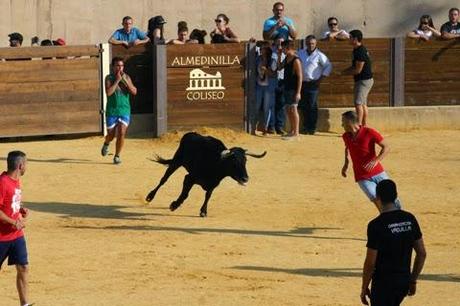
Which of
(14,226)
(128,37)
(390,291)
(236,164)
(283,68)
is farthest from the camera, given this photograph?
(128,37)

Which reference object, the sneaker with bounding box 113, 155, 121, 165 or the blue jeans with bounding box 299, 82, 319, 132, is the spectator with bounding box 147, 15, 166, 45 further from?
the sneaker with bounding box 113, 155, 121, 165

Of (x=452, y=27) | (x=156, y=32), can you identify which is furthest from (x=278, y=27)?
(x=452, y=27)

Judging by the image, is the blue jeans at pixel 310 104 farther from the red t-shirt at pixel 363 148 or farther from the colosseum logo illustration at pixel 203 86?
the red t-shirt at pixel 363 148

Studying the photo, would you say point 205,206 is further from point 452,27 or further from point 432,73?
point 452,27

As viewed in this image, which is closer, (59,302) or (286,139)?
(59,302)

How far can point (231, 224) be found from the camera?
1462 centimetres

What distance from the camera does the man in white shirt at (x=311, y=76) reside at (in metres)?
21.6

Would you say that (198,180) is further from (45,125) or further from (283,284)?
(45,125)

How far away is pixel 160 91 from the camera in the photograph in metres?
21.5

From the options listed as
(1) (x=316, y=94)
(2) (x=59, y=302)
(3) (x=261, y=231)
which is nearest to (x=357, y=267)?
(3) (x=261, y=231)

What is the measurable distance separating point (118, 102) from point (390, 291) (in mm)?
10469

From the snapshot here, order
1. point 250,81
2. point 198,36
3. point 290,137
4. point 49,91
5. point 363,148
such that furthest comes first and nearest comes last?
point 198,36 < point 250,81 < point 290,137 < point 49,91 < point 363,148

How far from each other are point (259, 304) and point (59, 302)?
1662 mm

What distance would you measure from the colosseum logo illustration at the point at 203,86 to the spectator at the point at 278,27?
111cm
